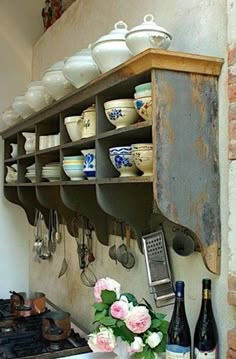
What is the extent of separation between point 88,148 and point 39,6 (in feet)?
5.11

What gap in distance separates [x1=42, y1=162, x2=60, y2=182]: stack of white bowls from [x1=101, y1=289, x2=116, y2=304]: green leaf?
690 millimetres

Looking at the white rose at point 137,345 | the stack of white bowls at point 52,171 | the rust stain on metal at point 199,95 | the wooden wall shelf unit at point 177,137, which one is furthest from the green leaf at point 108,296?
the stack of white bowls at point 52,171

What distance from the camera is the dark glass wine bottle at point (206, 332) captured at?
3.95 ft

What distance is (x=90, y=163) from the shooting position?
150 cm

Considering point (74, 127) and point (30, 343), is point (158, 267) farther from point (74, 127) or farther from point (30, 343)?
point (30, 343)

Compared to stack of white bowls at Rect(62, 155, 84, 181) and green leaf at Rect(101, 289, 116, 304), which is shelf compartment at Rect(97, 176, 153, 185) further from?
green leaf at Rect(101, 289, 116, 304)

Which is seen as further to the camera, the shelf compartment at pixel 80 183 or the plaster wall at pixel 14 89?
the plaster wall at pixel 14 89

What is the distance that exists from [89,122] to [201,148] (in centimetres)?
46

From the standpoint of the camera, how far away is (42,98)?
6.58 feet

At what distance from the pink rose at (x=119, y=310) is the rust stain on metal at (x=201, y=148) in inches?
19.4

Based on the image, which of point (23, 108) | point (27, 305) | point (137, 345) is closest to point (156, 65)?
point (137, 345)

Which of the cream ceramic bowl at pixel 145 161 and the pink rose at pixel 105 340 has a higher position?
the cream ceramic bowl at pixel 145 161

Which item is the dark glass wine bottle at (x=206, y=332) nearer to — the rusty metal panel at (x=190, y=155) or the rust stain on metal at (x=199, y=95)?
the rusty metal panel at (x=190, y=155)

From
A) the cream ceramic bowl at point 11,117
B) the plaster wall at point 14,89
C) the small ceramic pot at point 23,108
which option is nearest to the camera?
the small ceramic pot at point 23,108
